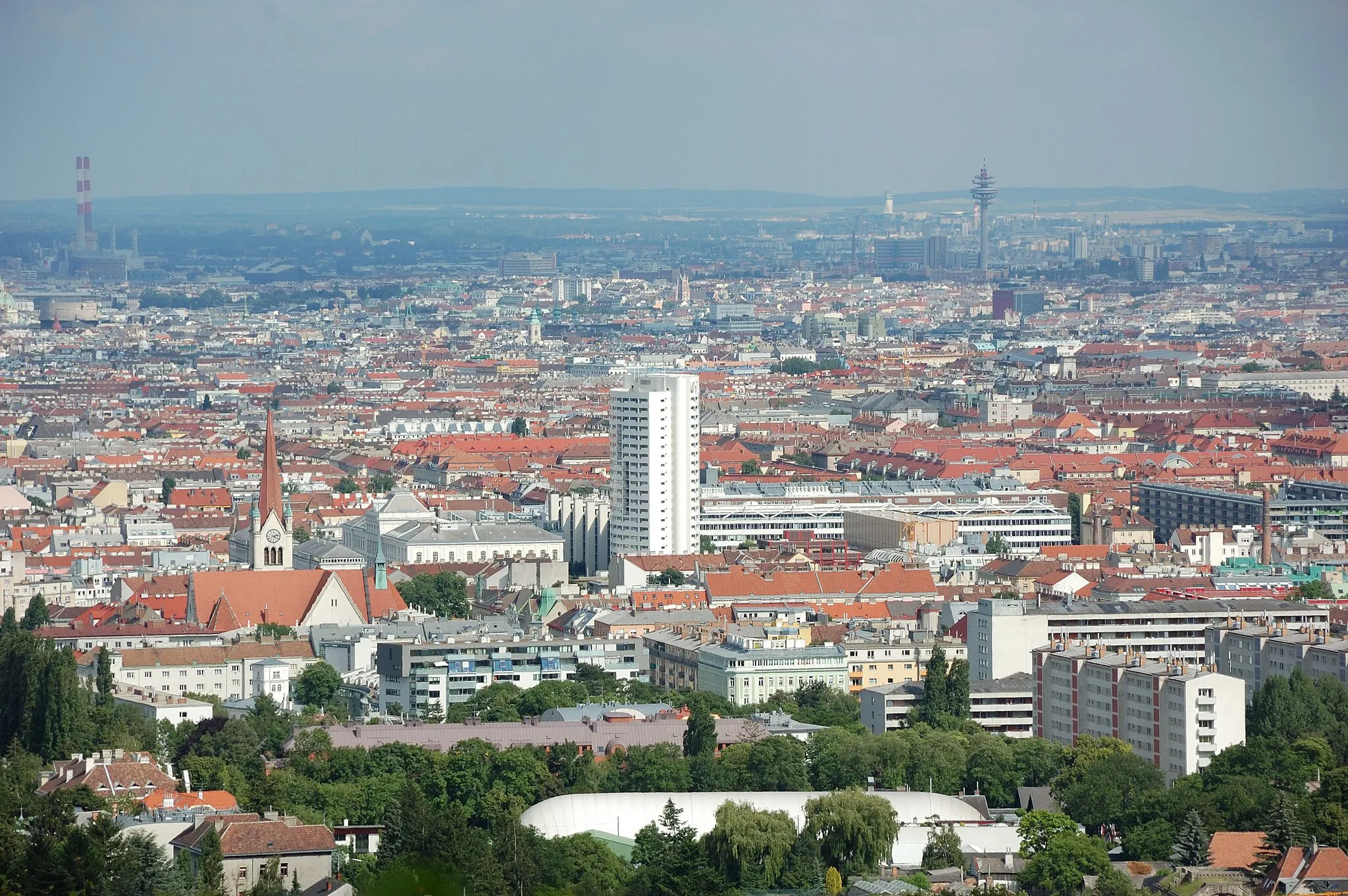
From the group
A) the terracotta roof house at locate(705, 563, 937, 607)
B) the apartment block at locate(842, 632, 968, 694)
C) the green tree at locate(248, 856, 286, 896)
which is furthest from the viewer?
the terracotta roof house at locate(705, 563, 937, 607)

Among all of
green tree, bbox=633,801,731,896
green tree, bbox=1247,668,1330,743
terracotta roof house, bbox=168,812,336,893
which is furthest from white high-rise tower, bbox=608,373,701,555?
terracotta roof house, bbox=168,812,336,893

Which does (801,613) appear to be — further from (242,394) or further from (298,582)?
(242,394)

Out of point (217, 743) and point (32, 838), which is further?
point (217, 743)

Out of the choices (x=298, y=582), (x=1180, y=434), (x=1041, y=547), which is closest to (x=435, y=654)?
(x=298, y=582)

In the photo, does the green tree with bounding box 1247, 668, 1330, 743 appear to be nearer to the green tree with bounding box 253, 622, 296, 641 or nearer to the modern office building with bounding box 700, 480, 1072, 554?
the green tree with bounding box 253, 622, 296, 641

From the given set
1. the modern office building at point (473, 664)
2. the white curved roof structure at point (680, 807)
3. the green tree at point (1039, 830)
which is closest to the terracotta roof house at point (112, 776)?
the white curved roof structure at point (680, 807)

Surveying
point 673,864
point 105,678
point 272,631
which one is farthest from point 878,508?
point 673,864
